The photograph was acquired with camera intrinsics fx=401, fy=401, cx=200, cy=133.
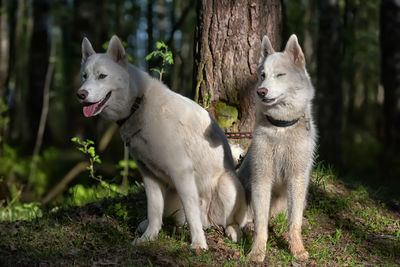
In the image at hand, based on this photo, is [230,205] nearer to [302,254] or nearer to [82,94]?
[302,254]

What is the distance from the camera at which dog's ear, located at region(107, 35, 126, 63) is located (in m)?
3.58

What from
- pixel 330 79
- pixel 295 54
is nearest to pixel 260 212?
pixel 295 54

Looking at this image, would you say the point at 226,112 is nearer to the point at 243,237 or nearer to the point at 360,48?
the point at 243,237

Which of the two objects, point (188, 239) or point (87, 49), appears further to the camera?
point (188, 239)

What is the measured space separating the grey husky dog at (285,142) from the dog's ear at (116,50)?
125 centimetres

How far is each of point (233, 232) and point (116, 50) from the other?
208cm

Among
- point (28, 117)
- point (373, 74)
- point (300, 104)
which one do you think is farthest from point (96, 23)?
point (373, 74)

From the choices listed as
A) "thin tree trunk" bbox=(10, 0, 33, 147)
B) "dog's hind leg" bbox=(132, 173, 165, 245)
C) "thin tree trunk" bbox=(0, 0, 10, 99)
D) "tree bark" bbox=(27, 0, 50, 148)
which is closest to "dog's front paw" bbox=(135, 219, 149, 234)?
"dog's hind leg" bbox=(132, 173, 165, 245)

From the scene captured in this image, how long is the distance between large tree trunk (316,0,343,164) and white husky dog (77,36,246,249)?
6.00m

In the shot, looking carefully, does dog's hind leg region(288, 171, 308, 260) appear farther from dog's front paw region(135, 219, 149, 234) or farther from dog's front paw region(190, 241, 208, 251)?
dog's front paw region(135, 219, 149, 234)

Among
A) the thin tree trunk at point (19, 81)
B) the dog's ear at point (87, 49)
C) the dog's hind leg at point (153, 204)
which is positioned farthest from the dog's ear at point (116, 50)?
the thin tree trunk at point (19, 81)

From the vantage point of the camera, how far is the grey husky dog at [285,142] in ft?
11.3

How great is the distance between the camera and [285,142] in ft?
11.6

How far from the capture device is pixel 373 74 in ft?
76.6
